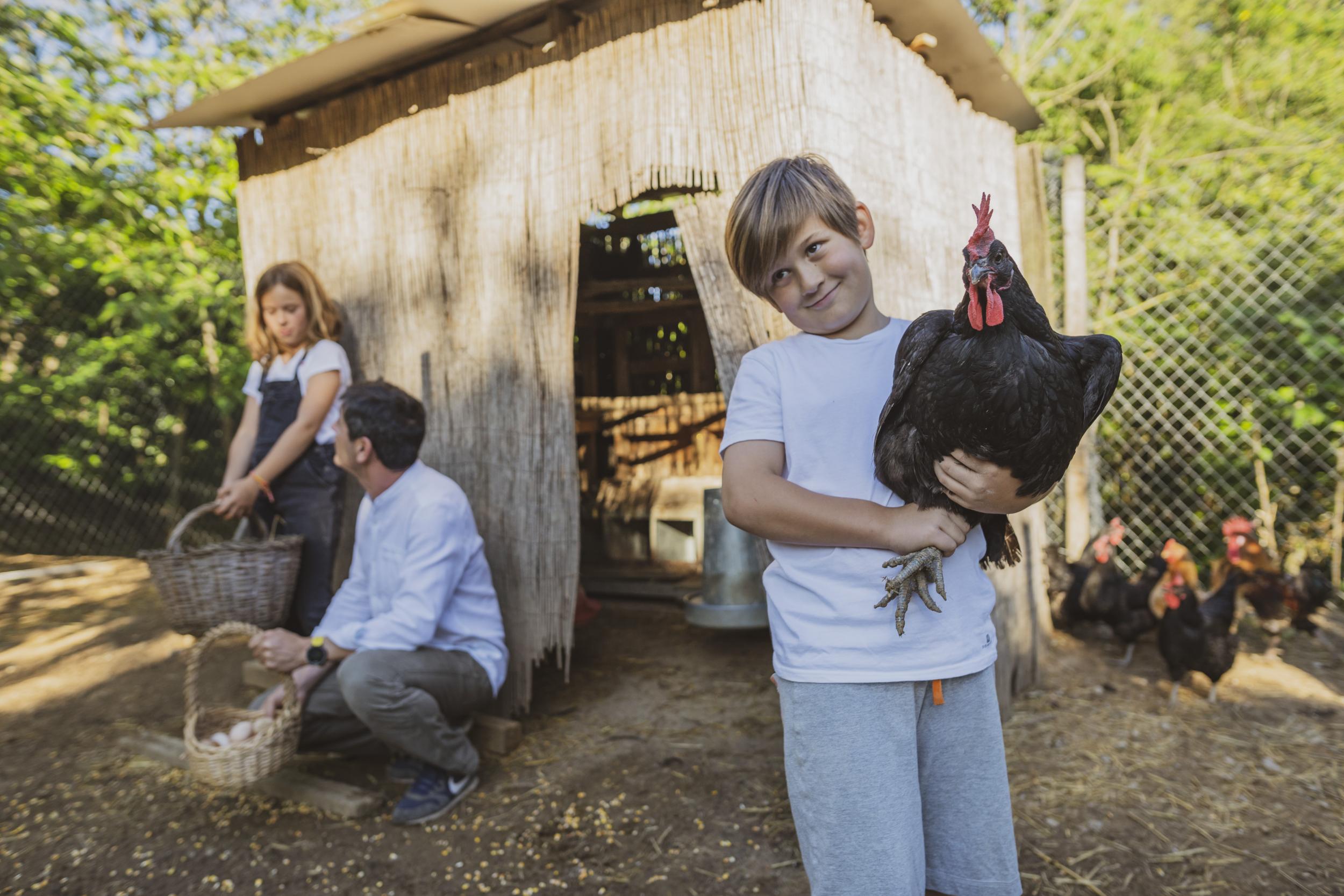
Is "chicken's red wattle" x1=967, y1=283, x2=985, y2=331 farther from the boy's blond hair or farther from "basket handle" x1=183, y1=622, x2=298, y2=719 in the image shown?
"basket handle" x1=183, y1=622, x2=298, y2=719

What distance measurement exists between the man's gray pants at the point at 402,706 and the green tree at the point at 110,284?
4838mm

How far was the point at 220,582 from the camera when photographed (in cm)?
292

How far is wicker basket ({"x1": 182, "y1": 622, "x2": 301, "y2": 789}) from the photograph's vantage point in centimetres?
246

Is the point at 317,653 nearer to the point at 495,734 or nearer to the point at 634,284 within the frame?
the point at 495,734

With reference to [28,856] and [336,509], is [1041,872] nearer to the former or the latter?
[336,509]

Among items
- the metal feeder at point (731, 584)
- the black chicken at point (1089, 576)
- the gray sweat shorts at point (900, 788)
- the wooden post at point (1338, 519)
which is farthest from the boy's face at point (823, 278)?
the wooden post at point (1338, 519)

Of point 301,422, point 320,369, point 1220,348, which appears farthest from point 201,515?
point 1220,348

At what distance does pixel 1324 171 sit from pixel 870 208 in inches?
141

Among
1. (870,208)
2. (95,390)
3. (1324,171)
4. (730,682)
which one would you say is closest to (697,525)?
(730,682)

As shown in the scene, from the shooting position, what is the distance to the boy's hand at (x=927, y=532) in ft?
4.42

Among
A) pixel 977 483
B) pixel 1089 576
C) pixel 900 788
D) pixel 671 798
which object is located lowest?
pixel 671 798

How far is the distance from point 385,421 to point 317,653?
2.84ft

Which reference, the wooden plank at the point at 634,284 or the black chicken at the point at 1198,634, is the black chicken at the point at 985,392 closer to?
the black chicken at the point at 1198,634

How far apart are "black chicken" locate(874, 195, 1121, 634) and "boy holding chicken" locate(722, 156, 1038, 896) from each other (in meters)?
0.04
